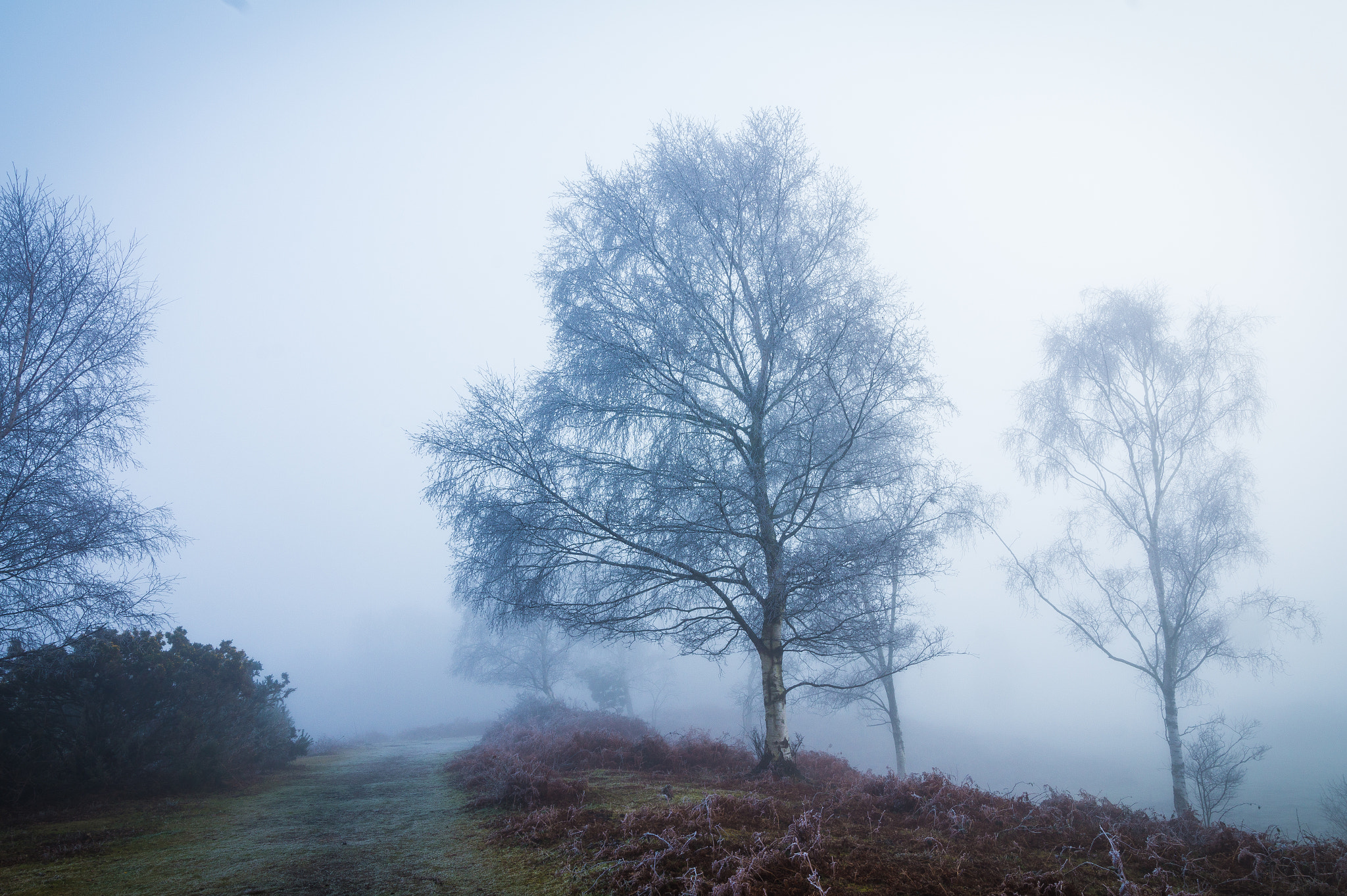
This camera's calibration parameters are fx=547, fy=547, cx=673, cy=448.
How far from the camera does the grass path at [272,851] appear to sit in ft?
13.0

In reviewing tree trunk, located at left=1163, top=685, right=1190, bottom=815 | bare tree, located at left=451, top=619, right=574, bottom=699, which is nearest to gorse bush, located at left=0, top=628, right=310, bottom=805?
tree trunk, located at left=1163, top=685, right=1190, bottom=815

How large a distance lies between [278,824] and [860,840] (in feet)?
21.2

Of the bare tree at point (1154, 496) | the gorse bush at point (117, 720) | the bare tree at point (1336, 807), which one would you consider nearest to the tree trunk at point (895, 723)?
the bare tree at point (1154, 496)

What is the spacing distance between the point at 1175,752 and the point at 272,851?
12775 millimetres

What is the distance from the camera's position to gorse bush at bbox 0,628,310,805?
6.82 meters

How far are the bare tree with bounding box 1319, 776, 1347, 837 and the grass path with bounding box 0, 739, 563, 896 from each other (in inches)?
629

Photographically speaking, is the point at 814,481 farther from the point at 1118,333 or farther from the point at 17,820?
the point at 17,820

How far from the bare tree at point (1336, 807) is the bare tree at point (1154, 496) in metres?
3.56

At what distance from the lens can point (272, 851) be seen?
502 centimetres

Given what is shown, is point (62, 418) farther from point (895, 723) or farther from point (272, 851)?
point (895, 723)

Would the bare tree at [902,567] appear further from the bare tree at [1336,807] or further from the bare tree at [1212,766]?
the bare tree at [1336,807]

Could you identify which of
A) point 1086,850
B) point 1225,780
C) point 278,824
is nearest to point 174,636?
point 278,824

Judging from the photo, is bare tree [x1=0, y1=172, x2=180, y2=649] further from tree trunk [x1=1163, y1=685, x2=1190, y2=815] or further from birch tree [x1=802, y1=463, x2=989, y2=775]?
tree trunk [x1=1163, y1=685, x2=1190, y2=815]

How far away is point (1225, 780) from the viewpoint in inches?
365
